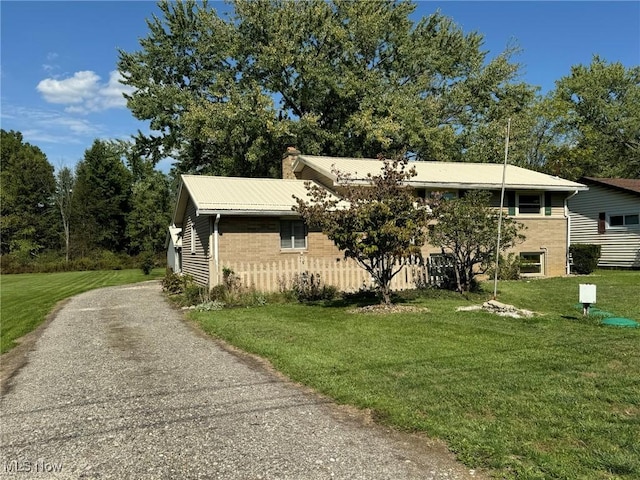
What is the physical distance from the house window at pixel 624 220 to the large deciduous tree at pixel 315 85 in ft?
32.7

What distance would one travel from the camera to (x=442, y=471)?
3746mm

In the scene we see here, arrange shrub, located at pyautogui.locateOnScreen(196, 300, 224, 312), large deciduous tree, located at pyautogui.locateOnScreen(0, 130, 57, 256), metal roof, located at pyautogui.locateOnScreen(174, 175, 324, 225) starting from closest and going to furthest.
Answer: shrub, located at pyautogui.locateOnScreen(196, 300, 224, 312) < metal roof, located at pyautogui.locateOnScreen(174, 175, 324, 225) < large deciduous tree, located at pyautogui.locateOnScreen(0, 130, 57, 256)

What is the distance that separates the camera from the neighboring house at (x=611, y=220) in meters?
23.7

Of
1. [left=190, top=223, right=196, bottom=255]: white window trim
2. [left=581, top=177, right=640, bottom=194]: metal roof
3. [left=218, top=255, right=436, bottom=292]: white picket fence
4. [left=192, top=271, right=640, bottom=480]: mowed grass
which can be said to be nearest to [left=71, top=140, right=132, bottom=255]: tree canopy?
[left=190, top=223, right=196, bottom=255]: white window trim

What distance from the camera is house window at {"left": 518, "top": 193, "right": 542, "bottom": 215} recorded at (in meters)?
21.9

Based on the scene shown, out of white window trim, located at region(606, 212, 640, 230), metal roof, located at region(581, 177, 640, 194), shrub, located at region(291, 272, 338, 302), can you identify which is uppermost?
metal roof, located at region(581, 177, 640, 194)

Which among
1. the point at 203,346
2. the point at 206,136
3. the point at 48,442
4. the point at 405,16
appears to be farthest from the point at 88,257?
the point at 48,442

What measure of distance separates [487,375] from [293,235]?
11447mm

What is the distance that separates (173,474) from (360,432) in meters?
1.66

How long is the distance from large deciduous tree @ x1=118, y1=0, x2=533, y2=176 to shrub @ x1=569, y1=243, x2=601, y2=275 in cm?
1158

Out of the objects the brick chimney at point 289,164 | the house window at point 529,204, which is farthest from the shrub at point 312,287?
the house window at point 529,204

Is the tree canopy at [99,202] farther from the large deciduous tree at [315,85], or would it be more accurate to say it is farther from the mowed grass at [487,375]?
the mowed grass at [487,375]

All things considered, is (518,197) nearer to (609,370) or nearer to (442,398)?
(609,370)

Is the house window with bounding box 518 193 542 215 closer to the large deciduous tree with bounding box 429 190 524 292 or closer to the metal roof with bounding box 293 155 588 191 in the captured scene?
the metal roof with bounding box 293 155 588 191
